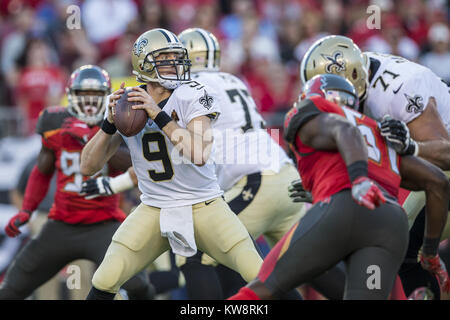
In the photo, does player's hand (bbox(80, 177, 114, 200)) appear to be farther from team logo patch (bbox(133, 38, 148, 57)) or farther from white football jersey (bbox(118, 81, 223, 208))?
team logo patch (bbox(133, 38, 148, 57))

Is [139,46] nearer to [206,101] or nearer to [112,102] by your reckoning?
[112,102]

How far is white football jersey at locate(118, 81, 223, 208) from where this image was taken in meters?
4.20

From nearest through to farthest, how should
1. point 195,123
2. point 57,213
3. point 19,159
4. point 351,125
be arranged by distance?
point 351,125 < point 195,123 < point 57,213 < point 19,159

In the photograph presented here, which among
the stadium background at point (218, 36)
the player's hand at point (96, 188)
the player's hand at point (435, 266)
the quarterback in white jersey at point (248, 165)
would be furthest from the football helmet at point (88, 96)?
the stadium background at point (218, 36)

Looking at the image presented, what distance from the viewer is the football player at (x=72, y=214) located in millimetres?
5234

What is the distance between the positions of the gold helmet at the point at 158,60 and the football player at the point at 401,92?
37.2 inches

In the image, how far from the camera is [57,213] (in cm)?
535

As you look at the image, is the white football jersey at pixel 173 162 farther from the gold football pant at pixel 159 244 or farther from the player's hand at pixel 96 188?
the player's hand at pixel 96 188

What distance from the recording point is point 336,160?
3.56m

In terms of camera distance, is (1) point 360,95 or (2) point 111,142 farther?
(1) point 360,95

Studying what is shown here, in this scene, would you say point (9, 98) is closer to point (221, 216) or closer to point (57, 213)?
point (57, 213)

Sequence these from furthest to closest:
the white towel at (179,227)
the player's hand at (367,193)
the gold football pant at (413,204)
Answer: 1. the gold football pant at (413,204)
2. the white towel at (179,227)
3. the player's hand at (367,193)

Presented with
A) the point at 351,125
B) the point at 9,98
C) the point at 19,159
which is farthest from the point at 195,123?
the point at 9,98

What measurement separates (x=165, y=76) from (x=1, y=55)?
6596mm
